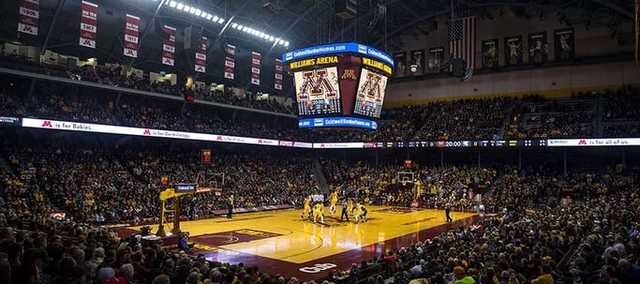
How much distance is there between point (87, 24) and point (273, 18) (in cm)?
1765

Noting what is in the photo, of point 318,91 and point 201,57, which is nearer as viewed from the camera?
point 318,91

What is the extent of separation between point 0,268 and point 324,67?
2351cm

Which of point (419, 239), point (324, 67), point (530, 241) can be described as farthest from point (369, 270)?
point (324, 67)

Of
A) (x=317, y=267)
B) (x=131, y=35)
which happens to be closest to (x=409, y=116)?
(x=131, y=35)

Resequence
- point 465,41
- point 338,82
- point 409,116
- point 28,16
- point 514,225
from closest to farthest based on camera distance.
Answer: point 514,225, point 28,16, point 338,82, point 465,41, point 409,116

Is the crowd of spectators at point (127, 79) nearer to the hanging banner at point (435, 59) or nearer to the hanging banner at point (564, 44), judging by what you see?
the hanging banner at point (435, 59)

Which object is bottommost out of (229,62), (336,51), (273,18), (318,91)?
(318,91)

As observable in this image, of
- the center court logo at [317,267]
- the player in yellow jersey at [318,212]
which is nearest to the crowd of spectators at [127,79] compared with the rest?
the player in yellow jersey at [318,212]

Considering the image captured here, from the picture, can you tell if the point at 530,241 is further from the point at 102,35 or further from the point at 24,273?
the point at 102,35

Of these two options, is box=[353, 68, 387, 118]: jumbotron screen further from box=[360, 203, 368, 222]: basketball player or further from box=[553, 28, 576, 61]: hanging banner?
box=[553, 28, 576, 61]: hanging banner

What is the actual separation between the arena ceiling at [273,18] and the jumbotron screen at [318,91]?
11.1 ft

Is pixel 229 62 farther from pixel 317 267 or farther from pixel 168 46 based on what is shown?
pixel 317 267

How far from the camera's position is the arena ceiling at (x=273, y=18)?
101 ft

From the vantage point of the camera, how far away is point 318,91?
2822cm
